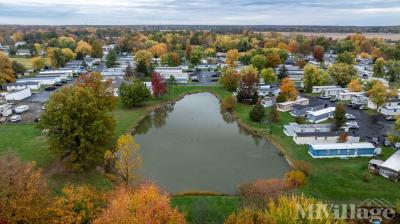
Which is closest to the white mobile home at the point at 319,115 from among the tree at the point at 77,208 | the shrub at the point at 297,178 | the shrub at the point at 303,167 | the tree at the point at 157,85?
the shrub at the point at 303,167

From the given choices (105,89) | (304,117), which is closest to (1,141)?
(105,89)

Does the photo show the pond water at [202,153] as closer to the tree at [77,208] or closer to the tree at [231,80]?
the tree at [77,208]

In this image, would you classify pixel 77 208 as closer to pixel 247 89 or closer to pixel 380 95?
pixel 247 89

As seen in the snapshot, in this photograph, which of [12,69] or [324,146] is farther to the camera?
[12,69]

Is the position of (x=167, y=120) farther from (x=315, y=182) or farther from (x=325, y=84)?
(x=325, y=84)

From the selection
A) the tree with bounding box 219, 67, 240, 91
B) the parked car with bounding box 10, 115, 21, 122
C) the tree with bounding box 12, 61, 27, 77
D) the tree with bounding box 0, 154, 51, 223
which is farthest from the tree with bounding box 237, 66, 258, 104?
the tree with bounding box 12, 61, 27, 77

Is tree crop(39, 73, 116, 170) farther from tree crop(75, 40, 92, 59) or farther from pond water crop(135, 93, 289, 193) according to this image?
tree crop(75, 40, 92, 59)

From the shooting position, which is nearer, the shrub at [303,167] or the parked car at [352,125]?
the shrub at [303,167]
